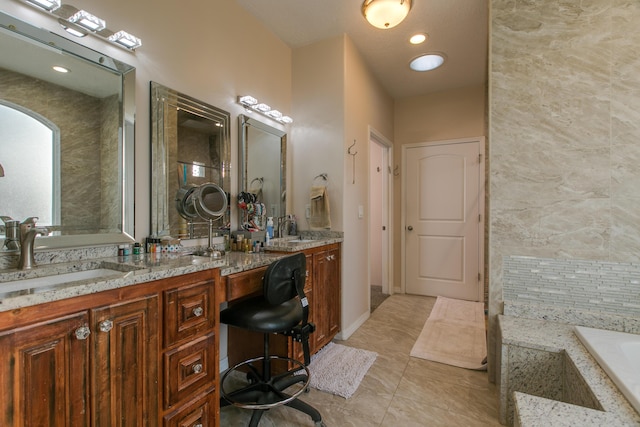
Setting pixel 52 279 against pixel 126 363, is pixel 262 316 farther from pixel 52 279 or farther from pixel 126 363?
pixel 52 279

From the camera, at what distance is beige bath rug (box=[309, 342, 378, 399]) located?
1942mm

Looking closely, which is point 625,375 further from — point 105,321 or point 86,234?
point 86,234

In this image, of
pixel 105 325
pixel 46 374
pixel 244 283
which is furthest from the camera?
pixel 244 283

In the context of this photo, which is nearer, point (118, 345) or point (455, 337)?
point (118, 345)

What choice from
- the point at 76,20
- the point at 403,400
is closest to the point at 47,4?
the point at 76,20

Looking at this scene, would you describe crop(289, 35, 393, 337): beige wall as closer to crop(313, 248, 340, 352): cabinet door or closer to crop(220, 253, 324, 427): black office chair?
crop(313, 248, 340, 352): cabinet door

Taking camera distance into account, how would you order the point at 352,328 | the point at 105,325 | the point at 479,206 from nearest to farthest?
the point at 105,325 < the point at 352,328 < the point at 479,206

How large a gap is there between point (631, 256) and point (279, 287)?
197cm

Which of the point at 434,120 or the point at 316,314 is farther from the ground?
the point at 434,120

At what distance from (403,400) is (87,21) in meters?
2.60

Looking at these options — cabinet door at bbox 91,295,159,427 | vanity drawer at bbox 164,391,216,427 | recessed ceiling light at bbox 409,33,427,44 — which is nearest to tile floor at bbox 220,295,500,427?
vanity drawer at bbox 164,391,216,427

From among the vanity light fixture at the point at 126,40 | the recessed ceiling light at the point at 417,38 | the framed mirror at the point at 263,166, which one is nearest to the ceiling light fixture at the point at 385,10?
the recessed ceiling light at the point at 417,38

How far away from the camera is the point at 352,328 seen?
9.23ft

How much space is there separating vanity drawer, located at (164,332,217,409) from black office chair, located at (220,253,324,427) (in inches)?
7.0
